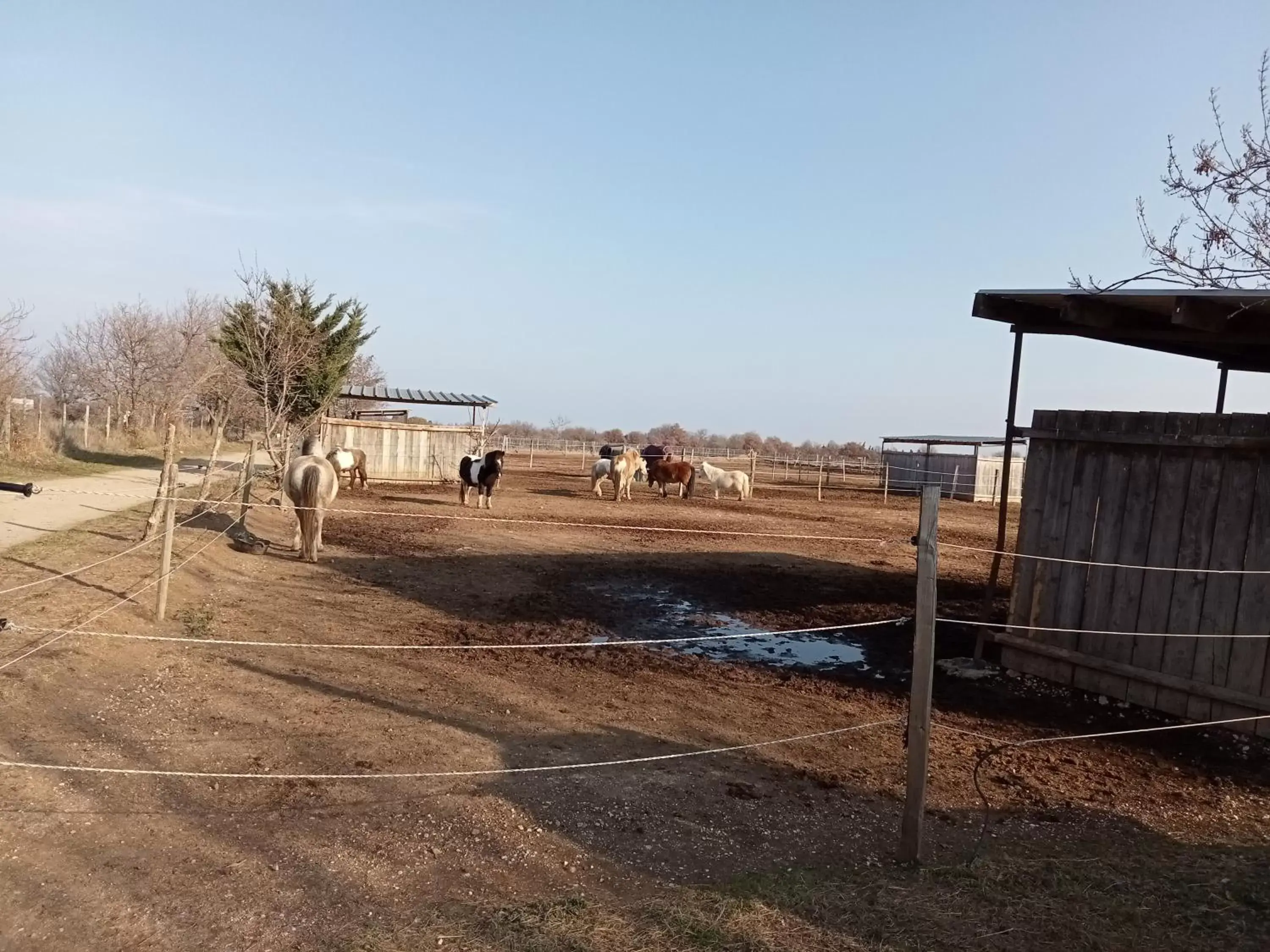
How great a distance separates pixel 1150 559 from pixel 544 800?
5191mm

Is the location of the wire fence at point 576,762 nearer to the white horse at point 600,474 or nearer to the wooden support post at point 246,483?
the wooden support post at point 246,483

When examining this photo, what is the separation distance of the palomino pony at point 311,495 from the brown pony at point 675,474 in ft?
47.0

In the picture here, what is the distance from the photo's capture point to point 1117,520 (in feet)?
21.9

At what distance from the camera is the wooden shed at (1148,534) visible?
5.80 m

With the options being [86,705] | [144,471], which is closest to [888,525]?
[86,705]

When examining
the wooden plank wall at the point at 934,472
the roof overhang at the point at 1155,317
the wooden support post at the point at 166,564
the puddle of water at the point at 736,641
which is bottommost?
the puddle of water at the point at 736,641

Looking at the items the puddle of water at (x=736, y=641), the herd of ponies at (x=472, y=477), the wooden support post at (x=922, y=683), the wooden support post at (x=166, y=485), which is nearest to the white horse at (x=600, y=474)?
the herd of ponies at (x=472, y=477)

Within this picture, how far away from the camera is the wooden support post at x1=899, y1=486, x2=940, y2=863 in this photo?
3.62 meters

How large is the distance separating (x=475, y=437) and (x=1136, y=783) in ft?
78.0

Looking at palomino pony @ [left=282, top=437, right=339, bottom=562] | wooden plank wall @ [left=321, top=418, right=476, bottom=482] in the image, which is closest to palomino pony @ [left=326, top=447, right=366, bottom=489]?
wooden plank wall @ [left=321, top=418, right=476, bottom=482]

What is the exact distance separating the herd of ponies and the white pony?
0.8 inches

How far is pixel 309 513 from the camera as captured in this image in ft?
36.1

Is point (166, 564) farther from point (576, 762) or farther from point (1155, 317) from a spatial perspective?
point (1155, 317)

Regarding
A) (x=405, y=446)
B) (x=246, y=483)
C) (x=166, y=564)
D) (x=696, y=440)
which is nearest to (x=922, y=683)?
(x=166, y=564)
